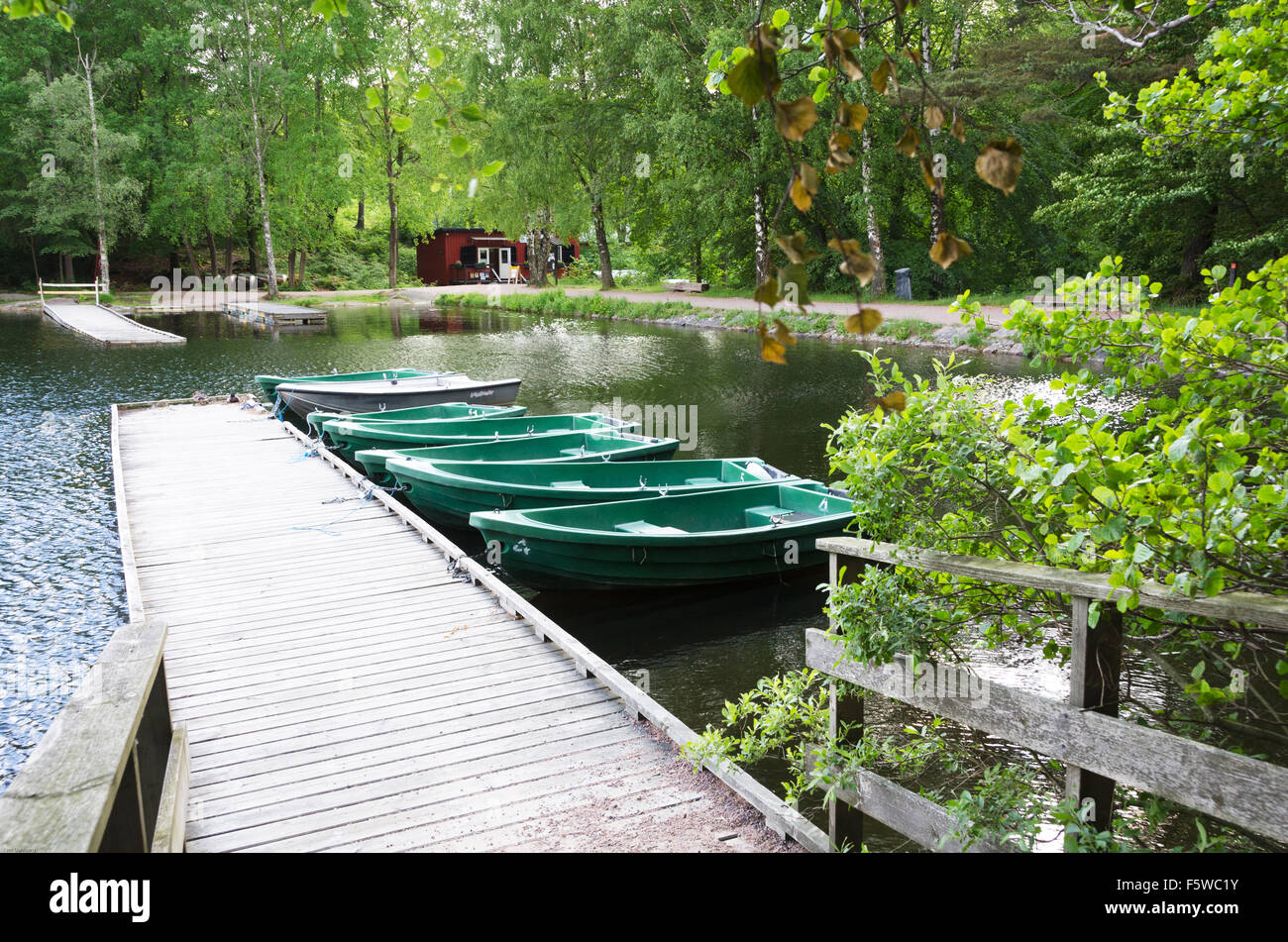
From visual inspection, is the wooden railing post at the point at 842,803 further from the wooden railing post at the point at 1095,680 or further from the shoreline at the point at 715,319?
the shoreline at the point at 715,319

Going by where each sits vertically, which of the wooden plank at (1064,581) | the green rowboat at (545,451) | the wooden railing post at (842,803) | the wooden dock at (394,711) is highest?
the wooden plank at (1064,581)

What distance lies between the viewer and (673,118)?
27859 mm

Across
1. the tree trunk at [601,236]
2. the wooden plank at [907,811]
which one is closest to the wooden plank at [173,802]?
the wooden plank at [907,811]

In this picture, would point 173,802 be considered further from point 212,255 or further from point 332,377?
point 212,255

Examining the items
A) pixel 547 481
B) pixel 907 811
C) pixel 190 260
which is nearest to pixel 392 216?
pixel 190 260

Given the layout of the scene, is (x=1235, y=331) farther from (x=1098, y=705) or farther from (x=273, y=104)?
(x=273, y=104)

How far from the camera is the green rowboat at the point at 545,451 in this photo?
10602mm

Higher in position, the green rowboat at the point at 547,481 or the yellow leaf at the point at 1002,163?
the yellow leaf at the point at 1002,163

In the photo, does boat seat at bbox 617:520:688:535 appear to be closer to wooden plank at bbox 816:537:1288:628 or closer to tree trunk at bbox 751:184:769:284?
wooden plank at bbox 816:537:1288:628

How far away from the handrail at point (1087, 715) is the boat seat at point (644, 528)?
200 inches

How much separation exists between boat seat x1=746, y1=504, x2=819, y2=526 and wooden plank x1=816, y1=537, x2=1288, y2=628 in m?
5.71

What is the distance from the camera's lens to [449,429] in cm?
1294

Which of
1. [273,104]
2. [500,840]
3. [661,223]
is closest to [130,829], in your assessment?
[500,840]
